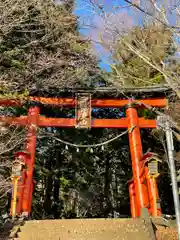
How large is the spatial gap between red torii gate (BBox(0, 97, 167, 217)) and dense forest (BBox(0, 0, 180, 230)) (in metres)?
0.39

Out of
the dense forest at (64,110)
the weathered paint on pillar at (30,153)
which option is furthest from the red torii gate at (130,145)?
the dense forest at (64,110)

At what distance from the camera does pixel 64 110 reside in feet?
47.6

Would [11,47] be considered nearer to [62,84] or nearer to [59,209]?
[62,84]

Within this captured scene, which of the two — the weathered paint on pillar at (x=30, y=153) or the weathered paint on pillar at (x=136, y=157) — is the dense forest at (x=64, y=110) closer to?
the weathered paint on pillar at (x=30, y=153)

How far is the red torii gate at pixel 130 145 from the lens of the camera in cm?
905

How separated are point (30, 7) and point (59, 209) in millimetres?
9735

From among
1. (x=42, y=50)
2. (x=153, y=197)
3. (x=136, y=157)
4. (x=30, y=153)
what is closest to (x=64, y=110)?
(x=42, y=50)

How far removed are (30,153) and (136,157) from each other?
3484 millimetres

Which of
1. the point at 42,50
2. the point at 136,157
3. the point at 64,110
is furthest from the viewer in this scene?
the point at 64,110

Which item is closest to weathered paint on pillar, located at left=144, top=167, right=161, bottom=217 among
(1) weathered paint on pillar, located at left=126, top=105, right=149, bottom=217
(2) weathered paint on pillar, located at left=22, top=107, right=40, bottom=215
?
(1) weathered paint on pillar, located at left=126, top=105, right=149, bottom=217

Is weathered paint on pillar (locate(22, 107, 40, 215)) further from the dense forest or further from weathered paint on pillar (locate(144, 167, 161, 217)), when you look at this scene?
weathered paint on pillar (locate(144, 167, 161, 217))

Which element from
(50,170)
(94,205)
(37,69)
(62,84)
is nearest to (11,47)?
(37,69)

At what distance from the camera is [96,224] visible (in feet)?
25.3

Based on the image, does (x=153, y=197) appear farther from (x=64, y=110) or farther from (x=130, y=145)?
(x=64, y=110)
